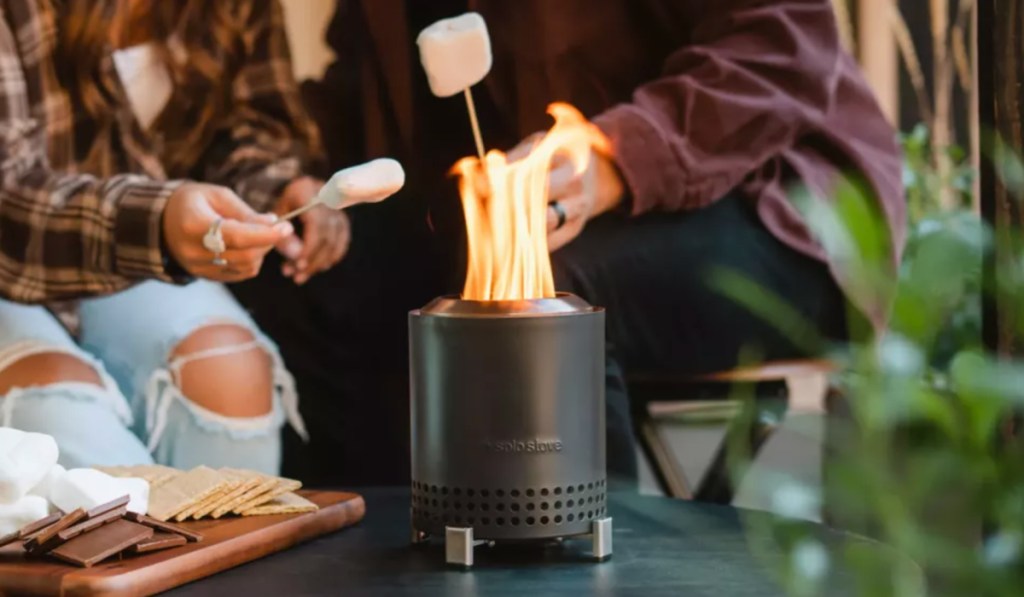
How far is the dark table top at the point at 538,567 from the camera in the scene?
4.14 feet

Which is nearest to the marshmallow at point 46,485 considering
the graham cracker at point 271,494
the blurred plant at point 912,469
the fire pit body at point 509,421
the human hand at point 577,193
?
the graham cracker at point 271,494

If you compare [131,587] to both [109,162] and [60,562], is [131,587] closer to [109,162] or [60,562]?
[60,562]

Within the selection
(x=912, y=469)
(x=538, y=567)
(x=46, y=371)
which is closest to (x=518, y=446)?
(x=538, y=567)

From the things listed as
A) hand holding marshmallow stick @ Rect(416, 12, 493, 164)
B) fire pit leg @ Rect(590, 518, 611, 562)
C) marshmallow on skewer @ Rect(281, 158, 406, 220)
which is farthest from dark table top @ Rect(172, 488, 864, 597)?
hand holding marshmallow stick @ Rect(416, 12, 493, 164)

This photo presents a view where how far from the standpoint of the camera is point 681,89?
1965 mm

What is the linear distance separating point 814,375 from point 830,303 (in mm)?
117

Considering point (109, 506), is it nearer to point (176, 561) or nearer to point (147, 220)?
point (176, 561)

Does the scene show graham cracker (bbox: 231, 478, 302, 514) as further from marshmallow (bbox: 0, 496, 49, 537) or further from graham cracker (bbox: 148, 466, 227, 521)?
marshmallow (bbox: 0, 496, 49, 537)

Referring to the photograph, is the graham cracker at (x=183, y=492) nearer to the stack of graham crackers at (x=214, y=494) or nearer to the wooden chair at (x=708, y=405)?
the stack of graham crackers at (x=214, y=494)

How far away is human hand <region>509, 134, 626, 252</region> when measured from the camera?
1941 millimetres

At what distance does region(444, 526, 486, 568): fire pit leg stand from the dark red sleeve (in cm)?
76

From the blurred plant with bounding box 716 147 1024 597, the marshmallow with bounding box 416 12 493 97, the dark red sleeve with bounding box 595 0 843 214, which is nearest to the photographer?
the blurred plant with bounding box 716 147 1024 597

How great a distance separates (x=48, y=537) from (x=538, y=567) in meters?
0.49

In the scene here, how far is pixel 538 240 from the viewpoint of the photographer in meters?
1.51
